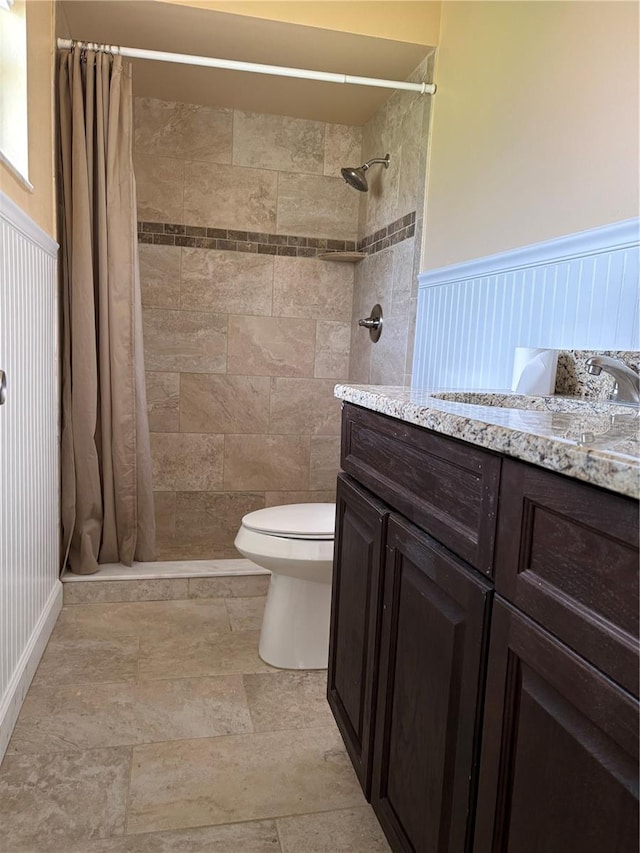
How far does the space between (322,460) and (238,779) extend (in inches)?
75.2

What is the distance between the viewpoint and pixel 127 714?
1.72 m

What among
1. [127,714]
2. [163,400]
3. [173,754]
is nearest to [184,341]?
[163,400]

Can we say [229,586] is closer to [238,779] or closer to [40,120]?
[238,779]

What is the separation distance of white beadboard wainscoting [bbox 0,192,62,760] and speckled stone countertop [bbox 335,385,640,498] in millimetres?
832

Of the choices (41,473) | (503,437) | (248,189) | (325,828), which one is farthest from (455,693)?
(248,189)

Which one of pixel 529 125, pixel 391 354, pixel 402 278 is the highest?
pixel 529 125

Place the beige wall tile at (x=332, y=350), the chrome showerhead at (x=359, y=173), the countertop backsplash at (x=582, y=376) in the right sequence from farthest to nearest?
1. the beige wall tile at (x=332, y=350)
2. the chrome showerhead at (x=359, y=173)
3. the countertop backsplash at (x=582, y=376)

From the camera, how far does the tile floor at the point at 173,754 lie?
1.32 m

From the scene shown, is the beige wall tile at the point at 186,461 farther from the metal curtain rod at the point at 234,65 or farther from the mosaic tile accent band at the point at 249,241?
the metal curtain rod at the point at 234,65

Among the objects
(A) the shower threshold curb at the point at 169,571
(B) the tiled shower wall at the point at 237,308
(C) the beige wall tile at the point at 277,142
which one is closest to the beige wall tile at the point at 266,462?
(B) the tiled shower wall at the point at 237,308

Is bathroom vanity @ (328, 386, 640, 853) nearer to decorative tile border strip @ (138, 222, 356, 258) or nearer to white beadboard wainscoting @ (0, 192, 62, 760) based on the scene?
white beadboard wainscoting @ (0, 192, 62, 760)

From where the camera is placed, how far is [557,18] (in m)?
1.62

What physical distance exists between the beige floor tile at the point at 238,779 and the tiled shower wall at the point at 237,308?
1305mm

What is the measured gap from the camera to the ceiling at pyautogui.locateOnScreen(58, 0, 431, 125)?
2.21m
